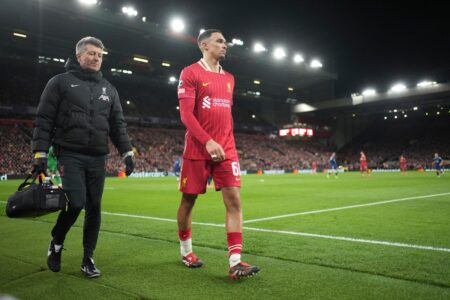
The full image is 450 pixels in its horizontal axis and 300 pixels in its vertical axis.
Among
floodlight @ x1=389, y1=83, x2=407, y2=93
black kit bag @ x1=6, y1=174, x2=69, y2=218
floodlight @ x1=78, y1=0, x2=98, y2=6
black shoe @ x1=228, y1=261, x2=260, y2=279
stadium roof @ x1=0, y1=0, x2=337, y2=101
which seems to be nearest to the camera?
black kit bag @ x1=6, y1=174, x2=69, y2=218

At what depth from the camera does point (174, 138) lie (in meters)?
50.1

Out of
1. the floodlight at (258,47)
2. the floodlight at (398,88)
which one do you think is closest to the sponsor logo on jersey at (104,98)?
the floodlight at (258,47)

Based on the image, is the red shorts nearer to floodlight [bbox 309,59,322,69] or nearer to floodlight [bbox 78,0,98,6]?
floodlight [bbox 78,0,98,6]

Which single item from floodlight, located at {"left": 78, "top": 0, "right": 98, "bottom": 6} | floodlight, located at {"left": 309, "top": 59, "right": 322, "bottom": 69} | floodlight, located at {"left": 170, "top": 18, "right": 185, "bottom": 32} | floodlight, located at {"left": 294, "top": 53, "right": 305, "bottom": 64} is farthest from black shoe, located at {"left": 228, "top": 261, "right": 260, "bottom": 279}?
floodlight, located at {"left": 309, "top": 59, "right": 322, "bottom": 69}

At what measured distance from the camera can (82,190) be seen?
3.72 m

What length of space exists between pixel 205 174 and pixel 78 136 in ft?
4.17

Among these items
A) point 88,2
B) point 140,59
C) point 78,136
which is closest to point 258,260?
point 78,136

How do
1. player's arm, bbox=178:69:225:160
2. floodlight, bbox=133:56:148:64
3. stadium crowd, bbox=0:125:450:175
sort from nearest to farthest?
player's arm, bbox=178:69:225:160, stadium crowd, bbox=0:125:450:175, floodlight, bbox=133:56:148:64

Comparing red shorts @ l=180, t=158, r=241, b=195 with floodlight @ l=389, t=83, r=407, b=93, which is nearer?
red shorts @ l=180, t=158, r=241, b=195

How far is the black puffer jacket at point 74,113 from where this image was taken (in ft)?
12.0

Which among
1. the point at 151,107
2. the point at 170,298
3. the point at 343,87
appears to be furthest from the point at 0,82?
the point at 170,298

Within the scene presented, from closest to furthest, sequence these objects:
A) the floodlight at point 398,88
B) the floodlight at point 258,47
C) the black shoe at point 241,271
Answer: the black shoe at point 241,271
the floodlight at point 258,47
the floodlight at point 398,88

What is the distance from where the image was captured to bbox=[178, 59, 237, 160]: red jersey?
3832 millimetres

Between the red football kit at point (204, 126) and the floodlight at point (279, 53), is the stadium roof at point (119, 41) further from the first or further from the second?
the red football kit at point (204, 126)
